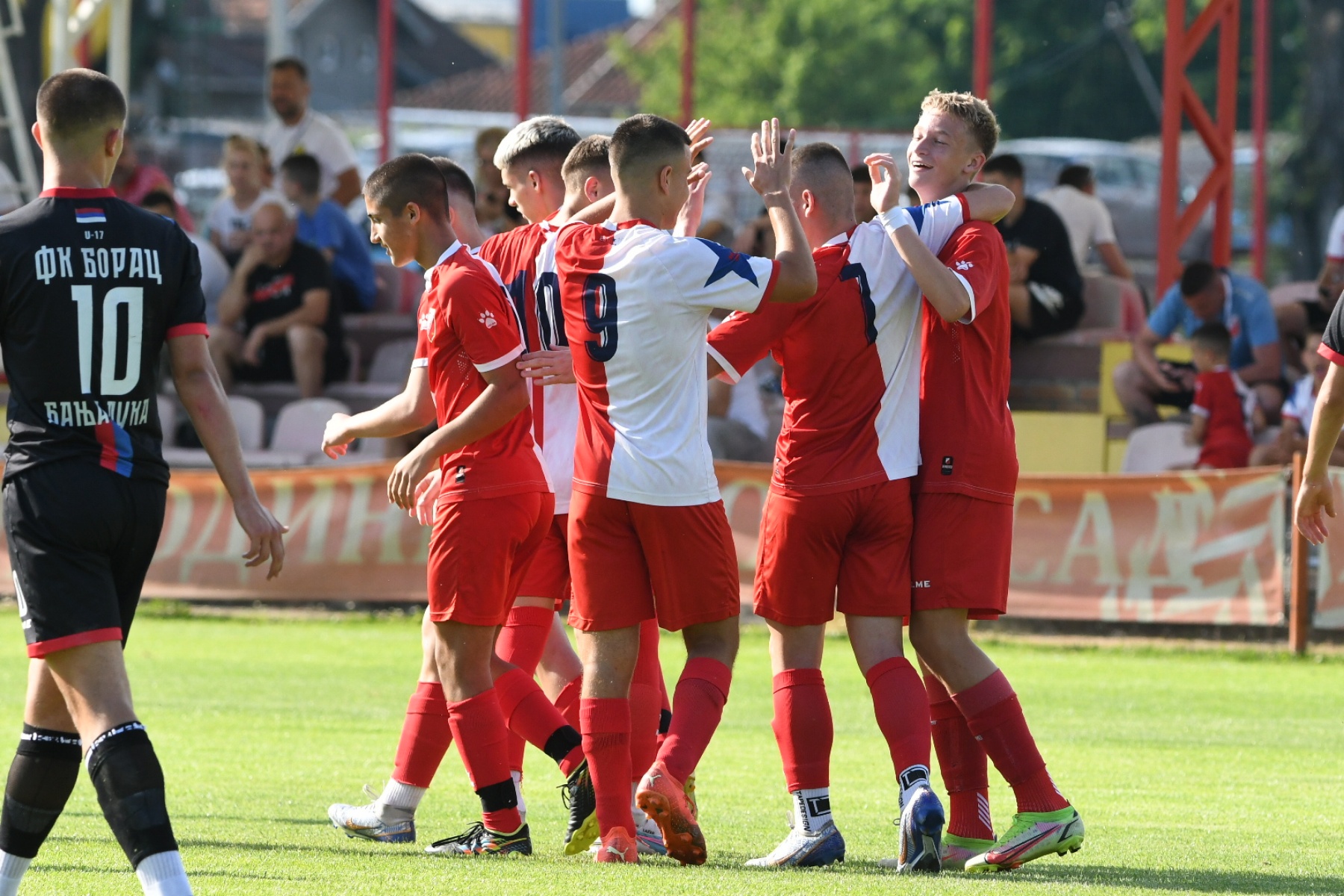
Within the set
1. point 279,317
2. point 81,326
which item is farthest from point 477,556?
point 279,317

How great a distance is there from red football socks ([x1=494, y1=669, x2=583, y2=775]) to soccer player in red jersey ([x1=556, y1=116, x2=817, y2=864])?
0.46 m

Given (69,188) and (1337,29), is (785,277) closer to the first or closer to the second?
(69,188)

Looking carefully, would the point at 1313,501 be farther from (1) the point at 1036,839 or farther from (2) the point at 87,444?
(2) the point at 87,444

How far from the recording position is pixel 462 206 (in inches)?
248

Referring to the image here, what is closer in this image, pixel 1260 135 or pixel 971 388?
pixel 971 388

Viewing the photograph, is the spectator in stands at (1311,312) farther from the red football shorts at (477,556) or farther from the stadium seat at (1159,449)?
the red football shorts at (477,556)

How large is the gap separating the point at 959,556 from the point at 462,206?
2.11 metres

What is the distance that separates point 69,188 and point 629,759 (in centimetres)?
226

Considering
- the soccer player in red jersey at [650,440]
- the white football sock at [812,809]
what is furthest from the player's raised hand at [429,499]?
the white football sock at [812,809]

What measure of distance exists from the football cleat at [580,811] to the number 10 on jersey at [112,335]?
199cm

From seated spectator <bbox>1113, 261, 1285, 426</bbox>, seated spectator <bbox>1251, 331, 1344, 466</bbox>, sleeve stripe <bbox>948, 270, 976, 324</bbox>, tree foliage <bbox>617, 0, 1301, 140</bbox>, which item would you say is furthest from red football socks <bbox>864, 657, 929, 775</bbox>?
tree foliage <bbox>617, 0, 1301, 140</bbox>

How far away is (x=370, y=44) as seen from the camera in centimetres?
8750

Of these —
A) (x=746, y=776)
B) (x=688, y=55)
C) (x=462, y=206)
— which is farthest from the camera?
(x=688, y=55)

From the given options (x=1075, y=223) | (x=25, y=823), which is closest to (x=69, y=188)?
(x=25, y=823)
